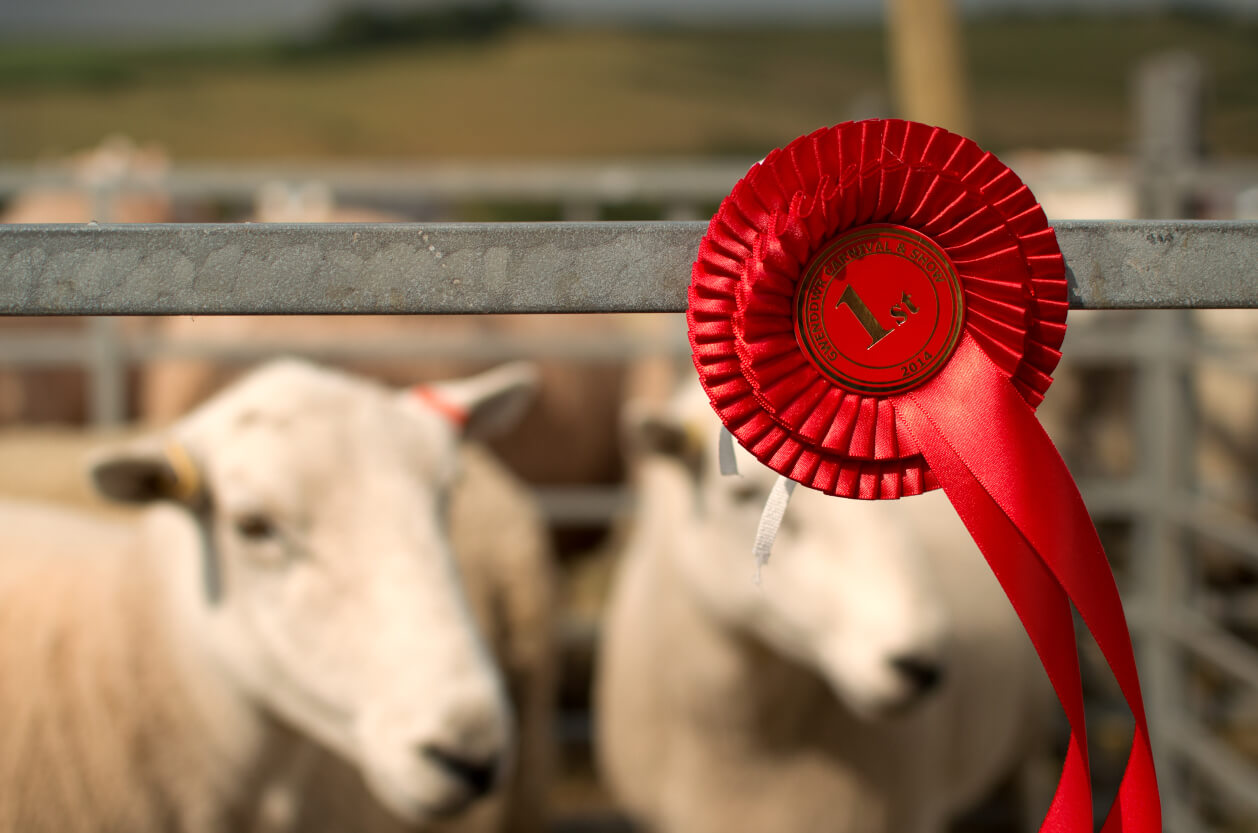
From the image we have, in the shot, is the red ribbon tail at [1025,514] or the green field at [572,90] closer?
the red ribbon tail at [1025,514]

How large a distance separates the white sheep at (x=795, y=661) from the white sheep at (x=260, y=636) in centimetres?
40

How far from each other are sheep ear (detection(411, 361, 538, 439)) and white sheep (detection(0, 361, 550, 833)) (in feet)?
0.06

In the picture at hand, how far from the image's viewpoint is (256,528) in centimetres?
119

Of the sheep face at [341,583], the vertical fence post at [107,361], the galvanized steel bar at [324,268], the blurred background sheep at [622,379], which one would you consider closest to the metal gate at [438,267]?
the galvanized steel bar at [324,268]

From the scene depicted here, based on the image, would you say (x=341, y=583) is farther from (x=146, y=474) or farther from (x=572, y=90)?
(x=572, y=90)

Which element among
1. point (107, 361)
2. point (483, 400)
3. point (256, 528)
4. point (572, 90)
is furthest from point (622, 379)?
point (572, 90)

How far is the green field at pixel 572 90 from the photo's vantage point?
395 inches

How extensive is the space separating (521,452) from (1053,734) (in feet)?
5.00

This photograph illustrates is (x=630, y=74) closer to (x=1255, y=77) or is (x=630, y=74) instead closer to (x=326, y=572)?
(x=1255, y=77)

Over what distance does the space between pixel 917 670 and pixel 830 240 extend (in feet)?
3.24

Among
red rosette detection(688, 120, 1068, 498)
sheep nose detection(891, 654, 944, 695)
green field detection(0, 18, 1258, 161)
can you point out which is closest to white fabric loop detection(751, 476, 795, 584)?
red rosette detection(688, 120, 1068, 498)

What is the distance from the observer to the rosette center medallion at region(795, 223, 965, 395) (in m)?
0.47

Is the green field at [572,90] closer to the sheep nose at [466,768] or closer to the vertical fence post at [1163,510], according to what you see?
the vertical fence post at [1163,510]

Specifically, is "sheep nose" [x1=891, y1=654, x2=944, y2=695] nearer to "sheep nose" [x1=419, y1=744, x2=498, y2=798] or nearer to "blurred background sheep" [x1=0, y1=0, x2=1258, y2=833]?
"sheep nose" [x1=419, y1=744, x2=498, y2=798]
